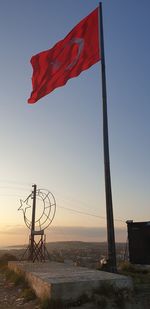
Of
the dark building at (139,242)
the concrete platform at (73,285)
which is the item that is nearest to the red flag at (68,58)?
the dark building at (139,242)

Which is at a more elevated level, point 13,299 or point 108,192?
point 108,192

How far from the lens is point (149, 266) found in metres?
18.6

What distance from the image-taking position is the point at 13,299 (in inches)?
479

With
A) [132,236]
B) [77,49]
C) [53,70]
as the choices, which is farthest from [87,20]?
[132,236]

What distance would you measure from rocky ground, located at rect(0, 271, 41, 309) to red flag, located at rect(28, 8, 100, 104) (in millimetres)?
9771

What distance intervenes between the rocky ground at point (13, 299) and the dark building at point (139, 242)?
7366 millimetres

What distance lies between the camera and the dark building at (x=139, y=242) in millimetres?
19484

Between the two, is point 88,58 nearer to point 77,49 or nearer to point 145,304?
point 77,49

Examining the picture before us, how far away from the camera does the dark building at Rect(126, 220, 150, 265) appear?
767 inches

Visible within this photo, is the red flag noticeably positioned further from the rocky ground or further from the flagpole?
the rocky ground

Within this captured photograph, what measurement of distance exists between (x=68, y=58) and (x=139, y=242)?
1025cm

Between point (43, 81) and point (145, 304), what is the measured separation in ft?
44.4

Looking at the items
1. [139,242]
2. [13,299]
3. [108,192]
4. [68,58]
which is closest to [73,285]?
[13,299]

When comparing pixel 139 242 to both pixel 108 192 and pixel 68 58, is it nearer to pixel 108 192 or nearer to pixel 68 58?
pixel 108 192
